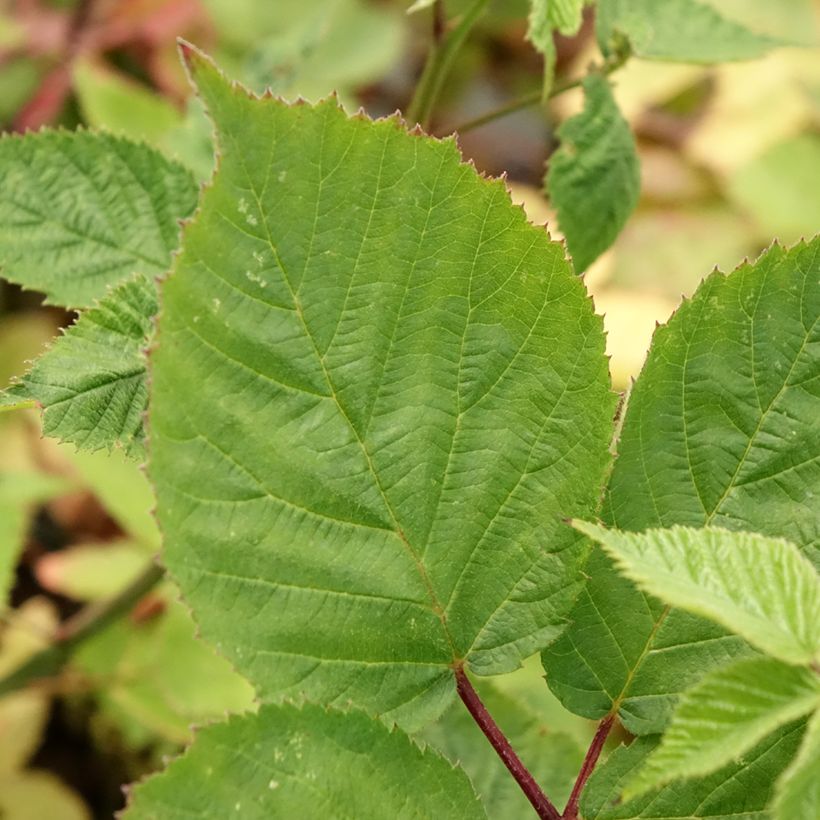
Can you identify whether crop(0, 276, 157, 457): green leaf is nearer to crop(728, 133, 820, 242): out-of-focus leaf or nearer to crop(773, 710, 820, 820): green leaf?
crop(773, 710, 820, 820): green leaf

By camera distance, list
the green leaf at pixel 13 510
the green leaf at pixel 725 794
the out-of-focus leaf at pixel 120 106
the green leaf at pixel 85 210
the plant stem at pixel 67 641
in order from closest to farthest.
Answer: the green leaf at pixel 725 794 → the green leaf at pixel 85 210 → the plant stem at pixel 67 641 → the green leaf at pixel 13 510 → the out-of-focus leaf at pixel 120 106

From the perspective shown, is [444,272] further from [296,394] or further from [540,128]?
[540,128]

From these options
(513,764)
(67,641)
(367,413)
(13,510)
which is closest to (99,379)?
(367,413)

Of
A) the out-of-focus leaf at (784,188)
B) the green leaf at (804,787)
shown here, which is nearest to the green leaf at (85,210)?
the green leaf at (804,787)

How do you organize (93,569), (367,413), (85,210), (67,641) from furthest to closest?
1. (93,569)
2. (67,641)
3. (85,210)
4. (367,413)

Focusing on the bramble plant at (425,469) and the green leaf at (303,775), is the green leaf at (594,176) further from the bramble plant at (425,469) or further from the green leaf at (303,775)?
the green leaf at (303,775)

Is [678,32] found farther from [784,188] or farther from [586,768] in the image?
[784,188]
